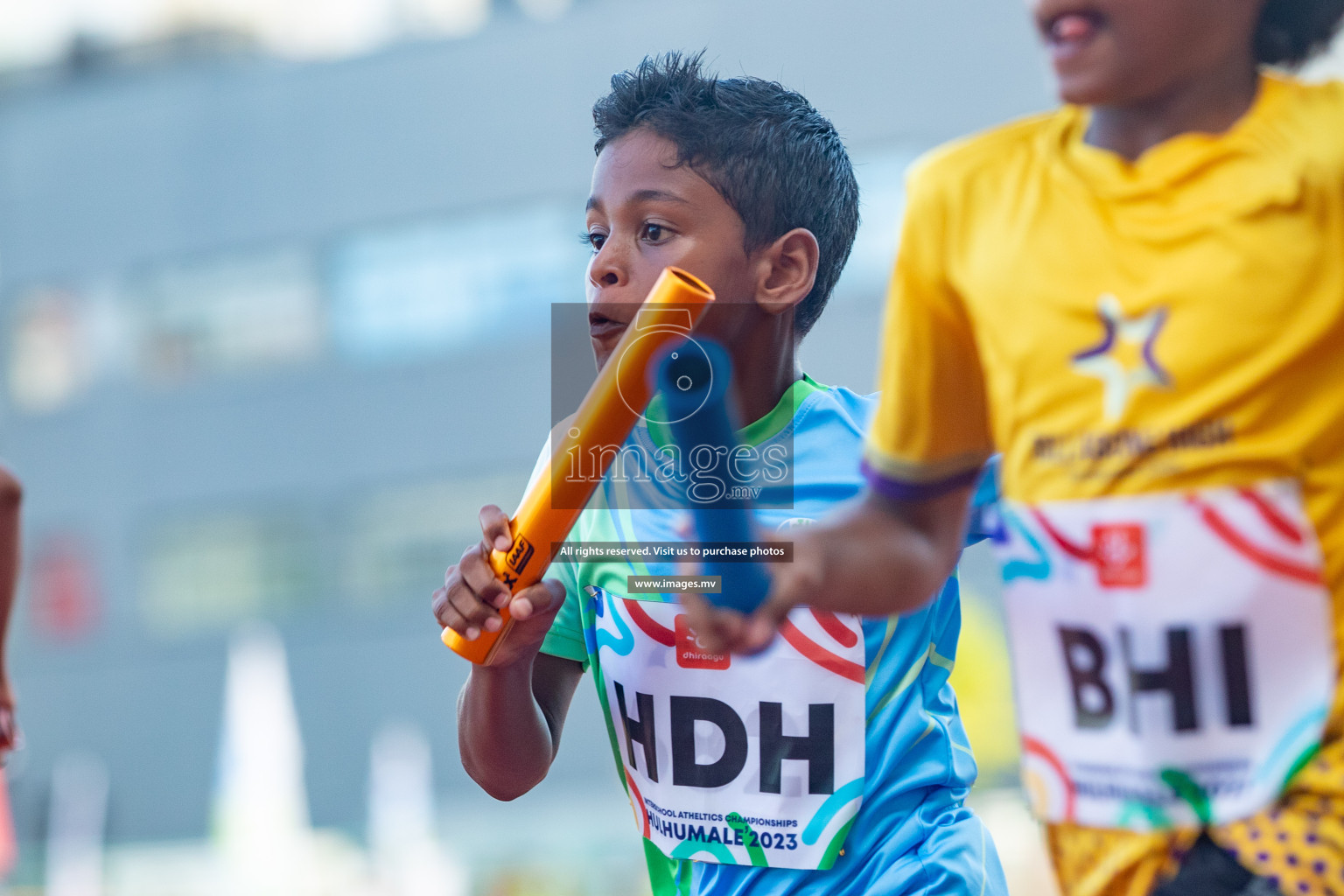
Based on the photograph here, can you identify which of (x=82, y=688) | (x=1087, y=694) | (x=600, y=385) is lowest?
(x=82, y=688)

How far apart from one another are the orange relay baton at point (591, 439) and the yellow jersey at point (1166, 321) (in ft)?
1.04

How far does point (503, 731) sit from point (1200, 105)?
140cm

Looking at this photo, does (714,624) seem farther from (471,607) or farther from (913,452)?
(471,607)

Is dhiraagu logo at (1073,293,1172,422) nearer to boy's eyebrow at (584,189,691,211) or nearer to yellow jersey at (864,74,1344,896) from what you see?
yellow jersey at (864,74,1344,896)

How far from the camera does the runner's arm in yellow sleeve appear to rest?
64.6 inches

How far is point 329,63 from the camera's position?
2022 centimetres

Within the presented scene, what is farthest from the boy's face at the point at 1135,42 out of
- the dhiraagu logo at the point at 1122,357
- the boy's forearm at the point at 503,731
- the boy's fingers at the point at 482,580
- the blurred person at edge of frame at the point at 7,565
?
the blurred person at edge of frame at the point at 7,565

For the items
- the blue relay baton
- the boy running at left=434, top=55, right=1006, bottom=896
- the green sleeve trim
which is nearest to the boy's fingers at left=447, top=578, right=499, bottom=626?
the boy running at left=434, top=55, right=1006, bottom=896

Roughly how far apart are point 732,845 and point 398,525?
17.5m

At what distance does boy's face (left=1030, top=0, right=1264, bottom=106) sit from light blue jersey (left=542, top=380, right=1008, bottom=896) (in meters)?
0.78

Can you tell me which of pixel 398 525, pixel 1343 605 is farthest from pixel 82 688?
pixel 1343 605

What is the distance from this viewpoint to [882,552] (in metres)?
1.67

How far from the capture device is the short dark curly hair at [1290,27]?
1.54 metres

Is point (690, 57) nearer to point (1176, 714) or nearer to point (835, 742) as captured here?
point (835, 742)
